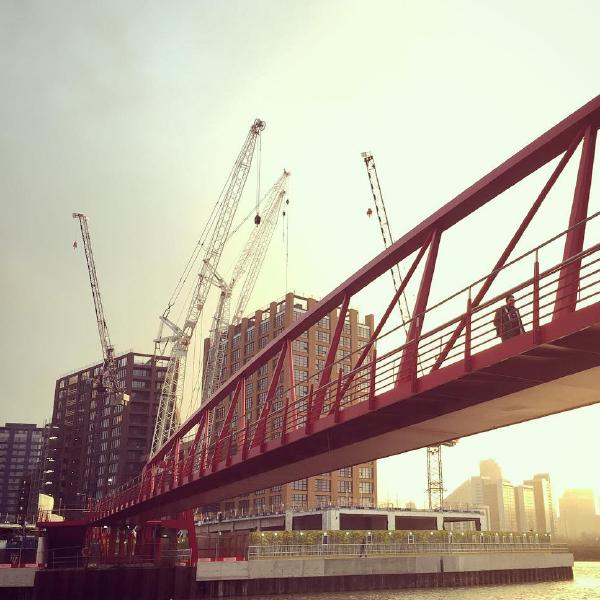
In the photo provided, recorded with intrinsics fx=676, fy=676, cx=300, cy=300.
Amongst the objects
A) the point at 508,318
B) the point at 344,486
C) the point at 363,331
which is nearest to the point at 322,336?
the point at 363,331

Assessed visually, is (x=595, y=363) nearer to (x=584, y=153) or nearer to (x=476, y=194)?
(x=584, y=153)

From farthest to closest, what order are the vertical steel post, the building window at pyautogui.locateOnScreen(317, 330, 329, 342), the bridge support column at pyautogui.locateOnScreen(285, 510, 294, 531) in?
1. the building window at pyautogui.locateOnScreen(317, 330, 329, 342)
2. the bridge support column at pyautogui.locateOnScreen(285, 510, 294, 531)
3. the vertical steel post

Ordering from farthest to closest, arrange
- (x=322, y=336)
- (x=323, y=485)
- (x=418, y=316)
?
(x=322, y=336) → (x=323, y=485) → (x=418, y=316)

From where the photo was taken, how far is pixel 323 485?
125812 millimetres

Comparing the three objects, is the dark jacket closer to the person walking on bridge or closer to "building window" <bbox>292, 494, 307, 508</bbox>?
the person walking on bridge

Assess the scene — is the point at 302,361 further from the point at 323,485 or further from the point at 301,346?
the point at 323,485

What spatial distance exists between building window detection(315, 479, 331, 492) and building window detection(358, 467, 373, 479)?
→ 26.2 feet

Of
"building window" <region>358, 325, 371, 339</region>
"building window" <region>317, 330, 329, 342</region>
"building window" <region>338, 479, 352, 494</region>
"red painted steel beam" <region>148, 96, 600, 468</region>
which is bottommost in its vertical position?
"building window" <region>338, 479, 352, 494</region>

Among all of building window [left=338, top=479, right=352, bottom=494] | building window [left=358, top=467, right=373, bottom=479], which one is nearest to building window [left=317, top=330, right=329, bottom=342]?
building window [left=358, top=467, right=373, bottom=479]

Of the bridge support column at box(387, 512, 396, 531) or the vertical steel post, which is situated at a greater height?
the vertical steel post

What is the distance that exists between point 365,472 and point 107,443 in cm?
8448

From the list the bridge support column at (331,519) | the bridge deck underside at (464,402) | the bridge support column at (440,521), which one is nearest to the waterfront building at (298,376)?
the bridge support column at (331,519)

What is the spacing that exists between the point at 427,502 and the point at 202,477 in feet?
355

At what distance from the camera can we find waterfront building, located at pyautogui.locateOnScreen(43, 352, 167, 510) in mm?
178000
